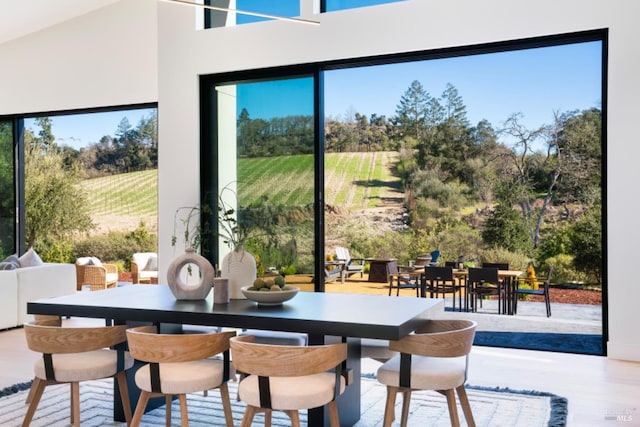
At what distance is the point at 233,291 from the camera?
3.77 metres

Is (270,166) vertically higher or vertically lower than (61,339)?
higher

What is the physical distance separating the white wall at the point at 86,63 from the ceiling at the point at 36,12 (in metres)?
0.09

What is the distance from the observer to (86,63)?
853 cm

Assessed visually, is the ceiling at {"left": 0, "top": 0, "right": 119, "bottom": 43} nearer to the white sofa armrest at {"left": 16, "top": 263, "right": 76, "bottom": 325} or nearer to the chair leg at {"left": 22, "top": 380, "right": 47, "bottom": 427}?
the white sofa armrest at {"left": 16, "top": 263, "right": 76, "bottom": 325}

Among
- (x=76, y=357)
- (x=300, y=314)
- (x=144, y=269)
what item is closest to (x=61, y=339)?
(x=76, y=357)

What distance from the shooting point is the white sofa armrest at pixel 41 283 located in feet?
21.6

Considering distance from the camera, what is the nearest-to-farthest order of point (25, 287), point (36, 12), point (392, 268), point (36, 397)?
point (36, 397), point (25, 287), point (36, 12), point (392, 268)

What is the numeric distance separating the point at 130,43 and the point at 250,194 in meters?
2.89

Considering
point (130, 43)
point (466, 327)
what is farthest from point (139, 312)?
point (130, 43)

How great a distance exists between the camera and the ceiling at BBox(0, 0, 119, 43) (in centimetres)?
819

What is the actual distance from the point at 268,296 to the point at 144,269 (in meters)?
7.22

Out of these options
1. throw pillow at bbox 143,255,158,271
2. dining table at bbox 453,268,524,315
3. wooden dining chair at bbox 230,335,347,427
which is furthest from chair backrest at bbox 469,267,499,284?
wooden dining chair at bbox 230,335,347,427

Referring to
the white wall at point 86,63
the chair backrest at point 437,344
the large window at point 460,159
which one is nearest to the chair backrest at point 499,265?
the large window at point 460,159

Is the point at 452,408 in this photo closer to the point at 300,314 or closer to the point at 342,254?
the point at 300,314
